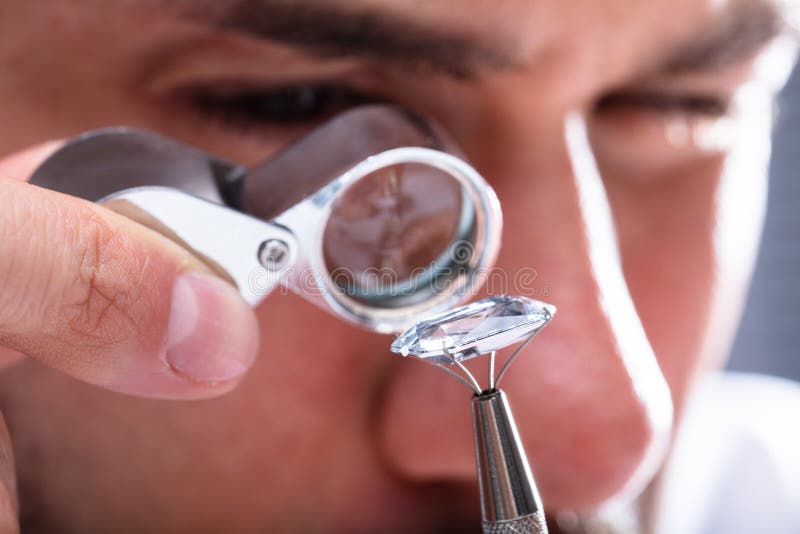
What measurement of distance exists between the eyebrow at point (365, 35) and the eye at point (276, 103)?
7 cm

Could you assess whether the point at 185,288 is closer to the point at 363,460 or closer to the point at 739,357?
the point at 363,460

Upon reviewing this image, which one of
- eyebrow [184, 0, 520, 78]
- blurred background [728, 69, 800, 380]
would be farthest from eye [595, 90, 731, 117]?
blurred background [728, 69, 800, 380]

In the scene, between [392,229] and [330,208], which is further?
[392,229]

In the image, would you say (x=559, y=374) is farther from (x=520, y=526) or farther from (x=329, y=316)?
(x=520, y=526)

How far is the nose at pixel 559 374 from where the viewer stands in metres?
0.94

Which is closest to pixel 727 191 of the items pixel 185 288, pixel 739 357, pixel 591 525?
pixel 591 525

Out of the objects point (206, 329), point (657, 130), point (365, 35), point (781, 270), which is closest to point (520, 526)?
point (206, 329)

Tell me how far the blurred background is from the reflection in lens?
7.68 ft

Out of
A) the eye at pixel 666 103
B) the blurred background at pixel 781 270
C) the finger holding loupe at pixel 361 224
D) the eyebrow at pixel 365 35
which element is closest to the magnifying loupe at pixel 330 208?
the finger holding loupe at pixel 361 224

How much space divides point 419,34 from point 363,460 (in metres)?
0.47

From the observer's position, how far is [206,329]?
25.7 inches

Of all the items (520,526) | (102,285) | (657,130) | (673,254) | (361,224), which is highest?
(657,130)

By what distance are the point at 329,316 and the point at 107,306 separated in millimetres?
388

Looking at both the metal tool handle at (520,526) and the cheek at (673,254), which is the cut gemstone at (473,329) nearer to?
the metal tool handle at (520,526)
